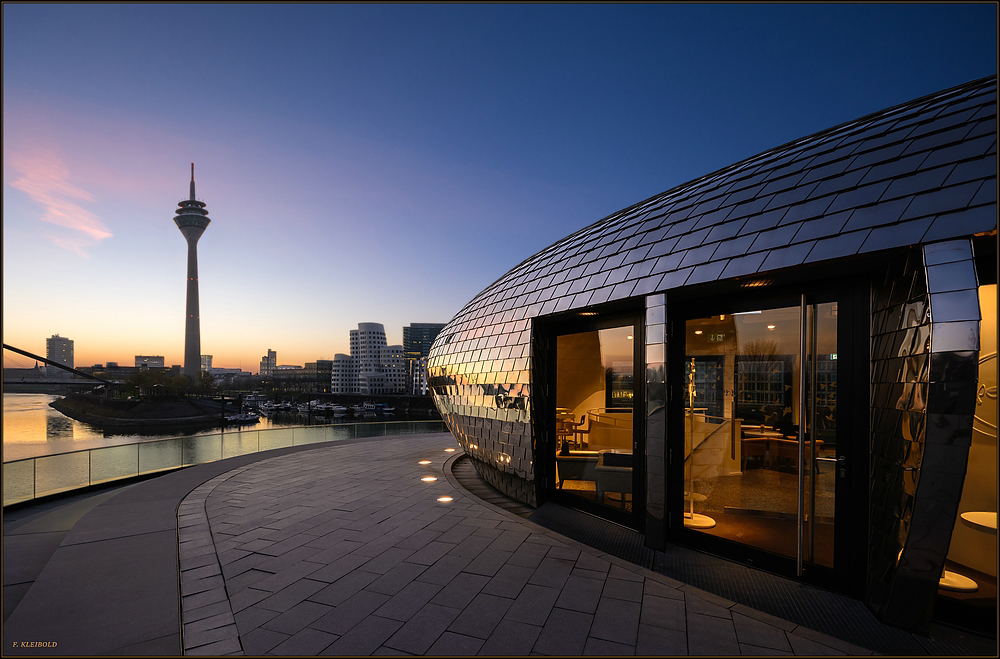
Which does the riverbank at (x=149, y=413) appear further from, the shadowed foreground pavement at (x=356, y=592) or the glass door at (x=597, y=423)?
the glass door at (x=597, y=423)

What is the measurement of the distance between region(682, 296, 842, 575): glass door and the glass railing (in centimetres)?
1293

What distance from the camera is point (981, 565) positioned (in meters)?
4.32

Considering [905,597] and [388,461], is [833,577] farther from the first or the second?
[388,461]

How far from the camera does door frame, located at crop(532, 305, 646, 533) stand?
6695mm

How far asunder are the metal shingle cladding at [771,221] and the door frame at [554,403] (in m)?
0.25

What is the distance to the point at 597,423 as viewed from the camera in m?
7.64

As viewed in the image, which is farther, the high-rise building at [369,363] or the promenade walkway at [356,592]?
the high-rise building at [369,363]

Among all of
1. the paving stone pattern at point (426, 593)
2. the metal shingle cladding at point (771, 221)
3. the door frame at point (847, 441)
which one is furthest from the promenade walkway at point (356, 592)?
the metal shingle cladding at point (771, 221)

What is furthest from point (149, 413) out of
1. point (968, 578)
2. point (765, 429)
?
point (968, 578)

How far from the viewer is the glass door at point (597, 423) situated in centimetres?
700

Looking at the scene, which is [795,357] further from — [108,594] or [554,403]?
[108,594]

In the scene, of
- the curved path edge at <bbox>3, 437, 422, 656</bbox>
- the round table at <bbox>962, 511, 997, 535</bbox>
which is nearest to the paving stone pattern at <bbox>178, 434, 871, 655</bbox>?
the curved path edge at <bbox>3, 437, 422, 656</bbox>

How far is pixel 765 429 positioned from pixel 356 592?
5422mm

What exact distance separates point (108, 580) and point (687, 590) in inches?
274
